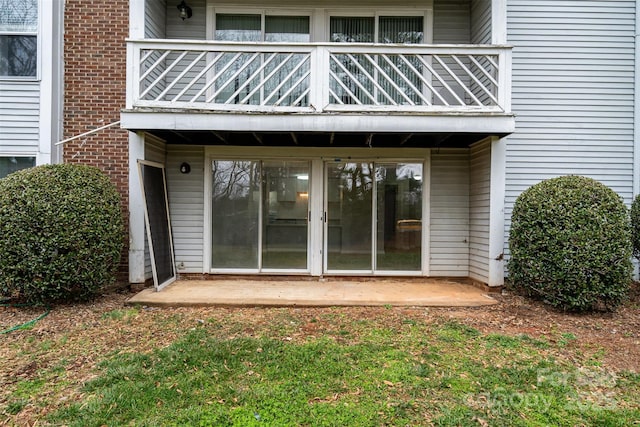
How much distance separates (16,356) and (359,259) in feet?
16.8

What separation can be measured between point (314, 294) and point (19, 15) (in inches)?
285

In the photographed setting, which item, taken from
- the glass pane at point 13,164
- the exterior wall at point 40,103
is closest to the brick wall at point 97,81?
the exterior wall at point 40,103

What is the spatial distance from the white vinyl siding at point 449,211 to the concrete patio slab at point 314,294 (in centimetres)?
40

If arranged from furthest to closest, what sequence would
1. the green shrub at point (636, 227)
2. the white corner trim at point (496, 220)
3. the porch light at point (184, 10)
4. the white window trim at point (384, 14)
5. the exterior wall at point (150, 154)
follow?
Answer: the white window trim at point (384, 14) < the porch light at point (184, 10) < the exterior wall at point (150, 154) < the white corner trim at point (496, 220) < the green shrub at point (636, 227)

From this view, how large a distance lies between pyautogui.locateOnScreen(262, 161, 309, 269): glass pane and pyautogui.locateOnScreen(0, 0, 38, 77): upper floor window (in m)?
4.59

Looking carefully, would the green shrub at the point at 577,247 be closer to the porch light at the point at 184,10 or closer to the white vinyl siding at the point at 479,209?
the white vinyl siding at the point at 479,209

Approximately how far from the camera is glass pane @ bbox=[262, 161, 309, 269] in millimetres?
6914

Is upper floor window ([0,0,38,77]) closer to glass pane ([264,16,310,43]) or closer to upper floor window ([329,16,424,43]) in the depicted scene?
glass pane ([264,16,310,43])

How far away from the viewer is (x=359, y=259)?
22.8ft

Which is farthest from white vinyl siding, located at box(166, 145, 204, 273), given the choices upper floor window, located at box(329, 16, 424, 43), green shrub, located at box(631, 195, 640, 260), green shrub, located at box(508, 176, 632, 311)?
green shrub, located at box(631, 195, 640, 260)

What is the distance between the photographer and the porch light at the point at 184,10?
21.6 ft

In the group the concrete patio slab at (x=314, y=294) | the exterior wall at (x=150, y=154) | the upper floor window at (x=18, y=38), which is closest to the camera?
the concrete patio slab at (x=314, y=294)
